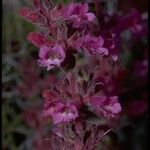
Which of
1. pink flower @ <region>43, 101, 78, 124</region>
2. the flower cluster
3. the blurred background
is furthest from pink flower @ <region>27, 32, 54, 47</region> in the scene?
the blurred background

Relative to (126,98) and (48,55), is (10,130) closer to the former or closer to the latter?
(126,98)

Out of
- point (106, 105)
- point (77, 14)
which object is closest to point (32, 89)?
point (106, 105)

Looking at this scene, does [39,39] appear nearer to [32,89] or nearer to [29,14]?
[29,14]

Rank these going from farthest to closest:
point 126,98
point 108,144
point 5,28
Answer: point 5,28 < point 126,98 < point 108,144

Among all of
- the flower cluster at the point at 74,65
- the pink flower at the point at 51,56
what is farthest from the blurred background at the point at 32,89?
the pink flower at the point at 51,56

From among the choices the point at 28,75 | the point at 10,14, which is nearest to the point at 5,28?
the point at 10,14

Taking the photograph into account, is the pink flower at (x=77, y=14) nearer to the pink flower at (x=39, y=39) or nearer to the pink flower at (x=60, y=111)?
the pink flower at (x=39, y=39)

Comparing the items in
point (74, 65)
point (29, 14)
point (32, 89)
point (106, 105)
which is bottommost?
point (32, 89)
